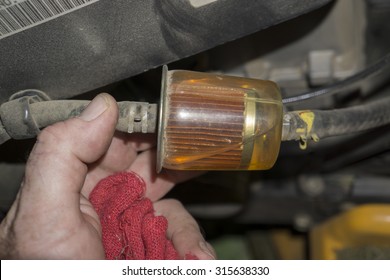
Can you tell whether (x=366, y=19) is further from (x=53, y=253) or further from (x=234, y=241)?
(x=234, y=241)

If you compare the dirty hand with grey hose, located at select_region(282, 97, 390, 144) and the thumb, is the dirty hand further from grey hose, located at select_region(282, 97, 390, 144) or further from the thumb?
grey hose, located at select_region(282, 97, 390, 144)

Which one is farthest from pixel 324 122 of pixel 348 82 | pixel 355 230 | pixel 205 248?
pixel 355 230

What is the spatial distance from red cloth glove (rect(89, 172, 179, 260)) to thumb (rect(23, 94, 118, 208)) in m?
0.11

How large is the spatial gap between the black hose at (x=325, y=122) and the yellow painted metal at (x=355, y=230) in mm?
330

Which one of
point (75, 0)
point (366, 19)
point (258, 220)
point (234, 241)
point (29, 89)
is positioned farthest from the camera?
point (234, 241)

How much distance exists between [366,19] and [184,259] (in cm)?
61

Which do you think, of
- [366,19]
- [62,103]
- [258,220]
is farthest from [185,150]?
[258,220]

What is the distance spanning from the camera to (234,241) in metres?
1.74

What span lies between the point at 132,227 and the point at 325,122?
0.34m

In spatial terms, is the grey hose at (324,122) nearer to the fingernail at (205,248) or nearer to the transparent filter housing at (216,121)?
the transparent filter housing at (216,121)

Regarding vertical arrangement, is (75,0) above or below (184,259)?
above

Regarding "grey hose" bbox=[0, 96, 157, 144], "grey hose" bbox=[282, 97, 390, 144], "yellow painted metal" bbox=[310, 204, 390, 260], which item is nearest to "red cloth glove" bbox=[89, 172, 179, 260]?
"grey hose" bbox=[0, 96, 157, 144]

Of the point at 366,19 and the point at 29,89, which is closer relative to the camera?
the point at 29,89

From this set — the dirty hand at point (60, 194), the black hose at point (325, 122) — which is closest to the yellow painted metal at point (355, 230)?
the black hose at point (325, 122)
